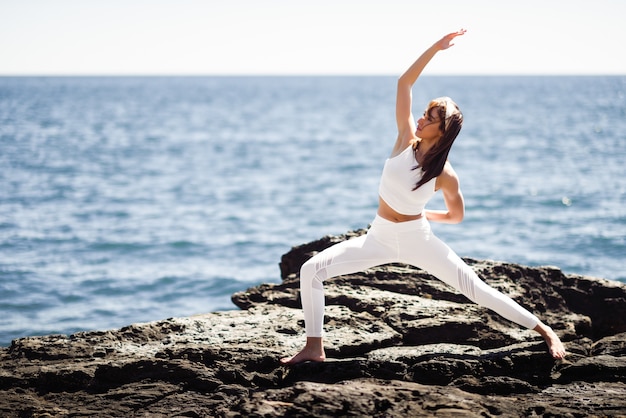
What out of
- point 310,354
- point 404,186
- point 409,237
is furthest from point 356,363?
point 404,186

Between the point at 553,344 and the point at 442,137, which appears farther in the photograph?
the point at 553,344

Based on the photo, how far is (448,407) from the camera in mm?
4566

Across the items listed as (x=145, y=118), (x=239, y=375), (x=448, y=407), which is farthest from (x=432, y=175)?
(x=145, y=118)

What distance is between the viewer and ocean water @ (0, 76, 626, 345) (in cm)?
1620

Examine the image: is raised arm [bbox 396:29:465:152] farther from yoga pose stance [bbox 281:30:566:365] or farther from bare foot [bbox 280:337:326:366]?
bare foot [bbox 280:337:326:366]

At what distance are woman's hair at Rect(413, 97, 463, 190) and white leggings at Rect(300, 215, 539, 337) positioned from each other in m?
0.46

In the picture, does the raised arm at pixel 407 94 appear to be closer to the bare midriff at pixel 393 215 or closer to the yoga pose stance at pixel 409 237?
the yoga pose stance at pixel 409 237

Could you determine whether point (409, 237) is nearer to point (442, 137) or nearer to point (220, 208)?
point (442, 137)

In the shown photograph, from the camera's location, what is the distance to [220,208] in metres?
26.9

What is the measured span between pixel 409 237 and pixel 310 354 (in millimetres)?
1114

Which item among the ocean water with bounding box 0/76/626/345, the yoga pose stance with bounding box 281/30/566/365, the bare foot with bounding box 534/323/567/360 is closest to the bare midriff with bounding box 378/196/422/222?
the yoga pose stance with bounding box 281/30/566/365

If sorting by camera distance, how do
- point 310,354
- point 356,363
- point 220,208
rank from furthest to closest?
point 220,208
point 310,354
point 356,363

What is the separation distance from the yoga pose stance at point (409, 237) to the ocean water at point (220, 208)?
8813mm

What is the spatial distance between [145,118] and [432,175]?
73.8 m
